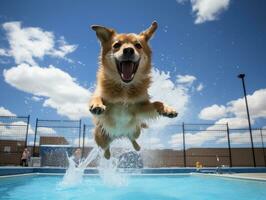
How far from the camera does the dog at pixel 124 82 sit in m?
4.05

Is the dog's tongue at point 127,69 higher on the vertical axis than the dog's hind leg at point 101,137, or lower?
higher

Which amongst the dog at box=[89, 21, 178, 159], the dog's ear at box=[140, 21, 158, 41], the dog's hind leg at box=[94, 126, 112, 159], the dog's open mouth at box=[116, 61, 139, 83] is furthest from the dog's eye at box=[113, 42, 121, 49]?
the dog's hind leg at box=[94, 126, 112, 159]

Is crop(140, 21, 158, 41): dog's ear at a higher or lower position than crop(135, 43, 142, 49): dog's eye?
higher

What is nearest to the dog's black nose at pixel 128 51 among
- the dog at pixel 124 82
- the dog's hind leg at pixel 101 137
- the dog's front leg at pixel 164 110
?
the dog at pixel 124 82

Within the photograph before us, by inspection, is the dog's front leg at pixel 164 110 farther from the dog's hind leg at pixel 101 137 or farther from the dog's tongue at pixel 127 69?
the dog's hind leg at pixel 101 137

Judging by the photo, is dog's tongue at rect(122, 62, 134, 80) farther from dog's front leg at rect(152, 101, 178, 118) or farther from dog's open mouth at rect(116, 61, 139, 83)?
dog's front leg at rect(152, 101, 178, 118)

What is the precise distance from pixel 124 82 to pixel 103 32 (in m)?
0.87

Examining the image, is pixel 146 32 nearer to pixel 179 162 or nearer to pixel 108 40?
pixel 108 40

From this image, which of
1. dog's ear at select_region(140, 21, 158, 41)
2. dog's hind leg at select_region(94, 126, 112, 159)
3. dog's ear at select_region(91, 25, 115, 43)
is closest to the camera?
dog's ear at select_region(91, 25, 115, 43)

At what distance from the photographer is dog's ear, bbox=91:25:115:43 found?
418 centimetres

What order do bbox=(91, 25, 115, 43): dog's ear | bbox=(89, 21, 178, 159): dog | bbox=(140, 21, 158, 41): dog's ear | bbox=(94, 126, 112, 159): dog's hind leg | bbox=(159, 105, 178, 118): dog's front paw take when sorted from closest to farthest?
bbox=(159, 105, 178, 118): dog's front paw → bbox=(89, 21, 178, 159): dog → bbox=(91, 25, 115, 43): dog's ear → bbox=(140, 21, 158, 41): dog's ear → bbox=(94, 126, 112, 159): dog's hind leg

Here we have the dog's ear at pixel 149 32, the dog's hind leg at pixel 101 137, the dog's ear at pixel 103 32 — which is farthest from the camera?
the dog's hind leg at pixel 101 137

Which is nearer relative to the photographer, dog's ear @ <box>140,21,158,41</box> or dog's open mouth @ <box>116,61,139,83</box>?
dog's open mouth @ <box>116,61,139,83</box>

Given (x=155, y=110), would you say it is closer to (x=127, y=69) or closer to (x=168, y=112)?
(x=168, y=112)
